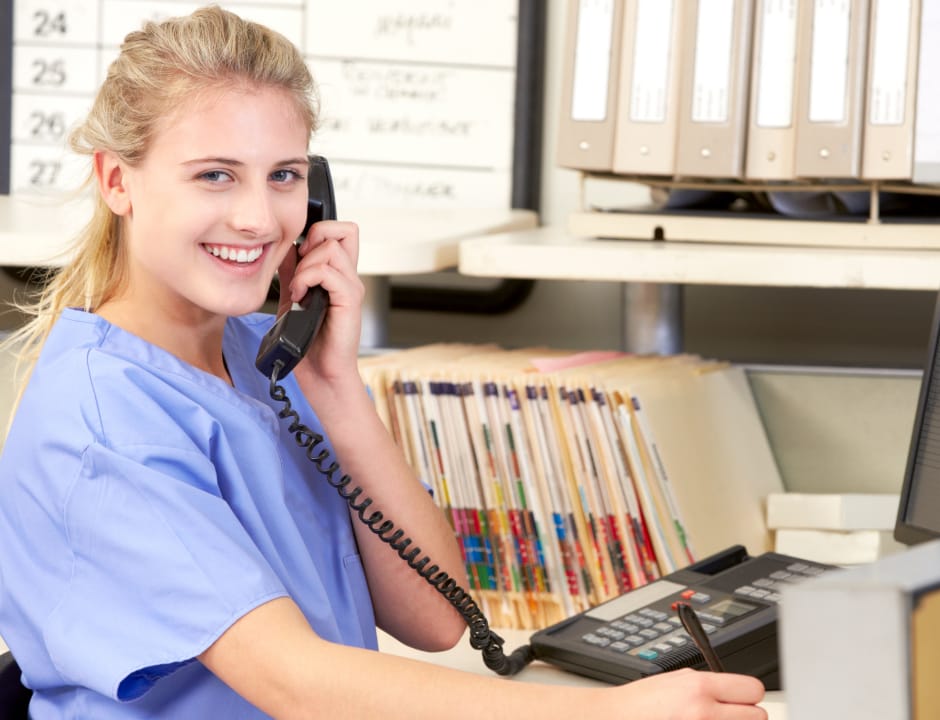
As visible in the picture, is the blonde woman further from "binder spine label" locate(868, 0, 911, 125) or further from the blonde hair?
"binder spine label" locate(868, 0, 911, 125)

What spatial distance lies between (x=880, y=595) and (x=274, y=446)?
71cm

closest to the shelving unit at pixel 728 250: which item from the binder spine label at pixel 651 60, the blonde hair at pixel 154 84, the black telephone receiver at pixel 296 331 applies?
the binder spine label at pixel 651 60

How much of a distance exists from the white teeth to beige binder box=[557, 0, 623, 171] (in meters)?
0.49

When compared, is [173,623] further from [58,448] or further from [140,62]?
[140,62]

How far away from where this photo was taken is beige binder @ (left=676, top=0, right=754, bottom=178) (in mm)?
1314

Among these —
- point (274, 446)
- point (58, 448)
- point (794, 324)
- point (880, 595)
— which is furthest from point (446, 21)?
point (880, 595)

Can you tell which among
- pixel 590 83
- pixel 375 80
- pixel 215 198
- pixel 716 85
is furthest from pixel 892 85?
pixel 375 80

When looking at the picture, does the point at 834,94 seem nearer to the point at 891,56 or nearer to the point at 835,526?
the point at 891,56

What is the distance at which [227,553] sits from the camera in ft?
2.78

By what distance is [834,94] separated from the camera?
1.27m

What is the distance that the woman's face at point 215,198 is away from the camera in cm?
96

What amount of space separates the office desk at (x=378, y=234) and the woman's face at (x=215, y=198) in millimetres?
190

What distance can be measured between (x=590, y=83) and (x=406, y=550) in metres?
0.55

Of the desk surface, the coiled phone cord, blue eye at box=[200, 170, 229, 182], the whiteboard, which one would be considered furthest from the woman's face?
the whiteboard
